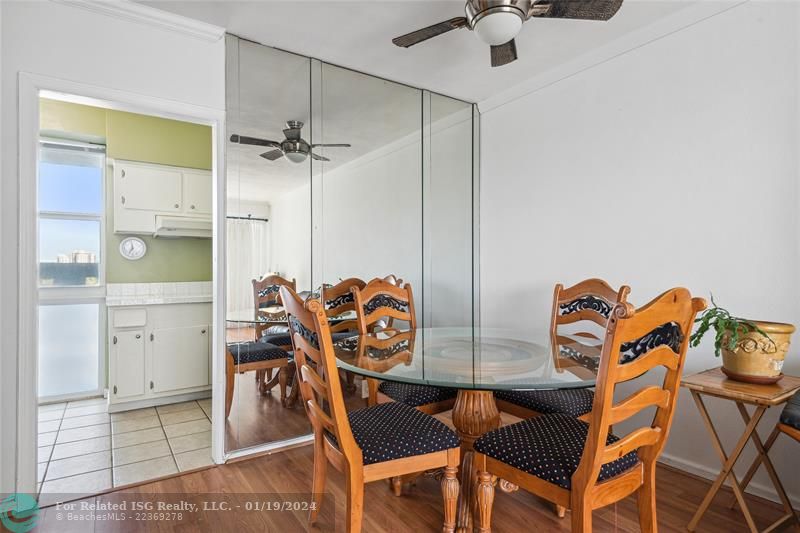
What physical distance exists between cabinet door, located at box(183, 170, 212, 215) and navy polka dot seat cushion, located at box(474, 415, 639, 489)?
342 cm

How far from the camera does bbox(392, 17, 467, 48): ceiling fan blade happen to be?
202cm

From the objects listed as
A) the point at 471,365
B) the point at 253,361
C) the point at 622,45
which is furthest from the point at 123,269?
the point at 622,45

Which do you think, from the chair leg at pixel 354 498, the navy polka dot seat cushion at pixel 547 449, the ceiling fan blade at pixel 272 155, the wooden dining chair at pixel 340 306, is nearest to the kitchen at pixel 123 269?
the wooden dining chair at pixel 340 306

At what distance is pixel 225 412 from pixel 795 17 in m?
3.61

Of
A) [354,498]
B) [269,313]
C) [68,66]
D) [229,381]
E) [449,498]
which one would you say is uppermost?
[68,66]

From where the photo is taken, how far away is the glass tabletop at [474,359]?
152 centimetres

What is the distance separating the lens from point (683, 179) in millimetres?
2455

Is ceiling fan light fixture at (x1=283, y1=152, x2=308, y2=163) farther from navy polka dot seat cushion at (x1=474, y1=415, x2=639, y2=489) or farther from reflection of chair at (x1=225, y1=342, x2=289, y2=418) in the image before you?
navy polka dot seat cushion at (x1=474, y1=415, x2=639, y2=489)

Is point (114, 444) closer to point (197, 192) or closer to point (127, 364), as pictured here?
point (127, 364)

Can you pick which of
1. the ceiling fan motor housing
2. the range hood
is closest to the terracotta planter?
the ceiling fan motor housing

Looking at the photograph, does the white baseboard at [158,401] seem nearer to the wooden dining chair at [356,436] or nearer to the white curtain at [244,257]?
the white curtain at [244,257]

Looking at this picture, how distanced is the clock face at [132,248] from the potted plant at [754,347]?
4.14 meters

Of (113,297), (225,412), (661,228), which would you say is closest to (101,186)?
(113,297)

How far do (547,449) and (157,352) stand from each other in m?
3.31
